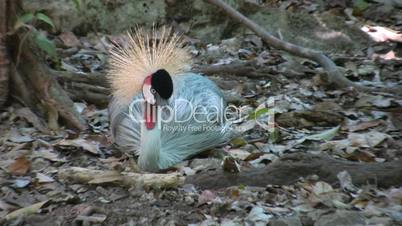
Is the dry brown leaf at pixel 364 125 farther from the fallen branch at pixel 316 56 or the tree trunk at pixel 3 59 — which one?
the tree trunk at pixel 3 59

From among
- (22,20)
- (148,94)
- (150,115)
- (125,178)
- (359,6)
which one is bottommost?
(125,178)

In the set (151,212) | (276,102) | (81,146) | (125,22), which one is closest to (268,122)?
(276,102)

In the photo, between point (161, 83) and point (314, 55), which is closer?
point (161, 83)

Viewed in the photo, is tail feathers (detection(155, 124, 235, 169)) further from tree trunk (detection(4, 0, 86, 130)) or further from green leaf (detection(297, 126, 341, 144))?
tree trunk (detection(4, 0, 86, 130))

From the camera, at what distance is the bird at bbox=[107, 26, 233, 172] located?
3.61 metres

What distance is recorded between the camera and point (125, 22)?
679 centimetres

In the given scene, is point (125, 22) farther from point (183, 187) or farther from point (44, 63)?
point (183, 187)

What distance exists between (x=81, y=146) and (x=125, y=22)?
9.91 feet

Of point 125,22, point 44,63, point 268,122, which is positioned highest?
point 125,22

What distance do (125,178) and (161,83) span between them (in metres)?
0.56

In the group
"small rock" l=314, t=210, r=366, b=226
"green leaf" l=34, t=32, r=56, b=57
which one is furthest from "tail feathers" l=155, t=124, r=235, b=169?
"small rock" l=314, t=210, r=366, b=226

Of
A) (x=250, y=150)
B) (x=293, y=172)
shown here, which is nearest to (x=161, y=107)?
(x=250, y=150)

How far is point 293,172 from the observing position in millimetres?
3246

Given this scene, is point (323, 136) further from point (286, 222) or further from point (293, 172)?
point (286, 222)
